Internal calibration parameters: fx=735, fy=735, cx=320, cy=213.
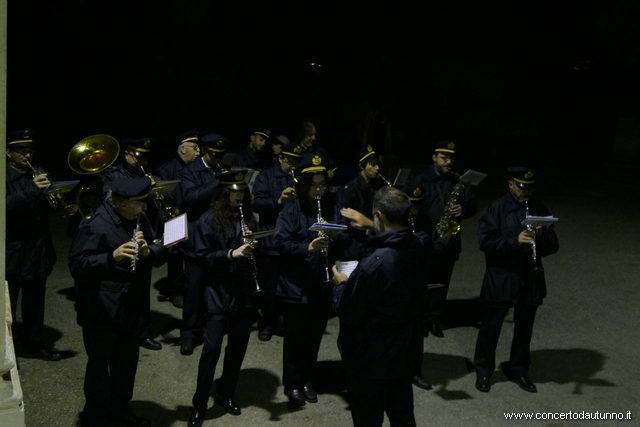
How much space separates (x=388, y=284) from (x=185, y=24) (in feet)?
55.4

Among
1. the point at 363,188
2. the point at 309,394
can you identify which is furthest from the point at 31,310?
the point at 363,188

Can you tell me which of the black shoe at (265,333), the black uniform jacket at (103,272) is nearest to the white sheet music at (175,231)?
the black uniform jacket at (103,272)

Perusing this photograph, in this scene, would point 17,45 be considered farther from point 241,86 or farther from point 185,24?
point 241,86

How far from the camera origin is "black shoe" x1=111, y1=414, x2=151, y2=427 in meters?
5.91

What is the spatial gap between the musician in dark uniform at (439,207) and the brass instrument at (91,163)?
3267 millimetres

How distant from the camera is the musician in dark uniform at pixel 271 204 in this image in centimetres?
804

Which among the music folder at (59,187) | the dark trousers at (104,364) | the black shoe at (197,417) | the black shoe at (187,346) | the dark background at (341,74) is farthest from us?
the dark background at (341,74)

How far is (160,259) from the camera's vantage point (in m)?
5.82

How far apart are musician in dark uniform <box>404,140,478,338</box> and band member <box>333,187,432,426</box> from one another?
125 inches

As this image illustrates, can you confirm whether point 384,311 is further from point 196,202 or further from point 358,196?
point 196,202

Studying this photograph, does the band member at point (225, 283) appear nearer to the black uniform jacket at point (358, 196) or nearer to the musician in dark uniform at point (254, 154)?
the black uniform jacket at point (358, 196)

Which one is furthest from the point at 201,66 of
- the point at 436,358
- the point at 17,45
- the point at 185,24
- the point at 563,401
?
the point at 563,401

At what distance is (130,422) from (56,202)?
8.13 feet

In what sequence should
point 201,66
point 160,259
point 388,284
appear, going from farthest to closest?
1. point 201,66
2. point 160,259
3. point 388,284
